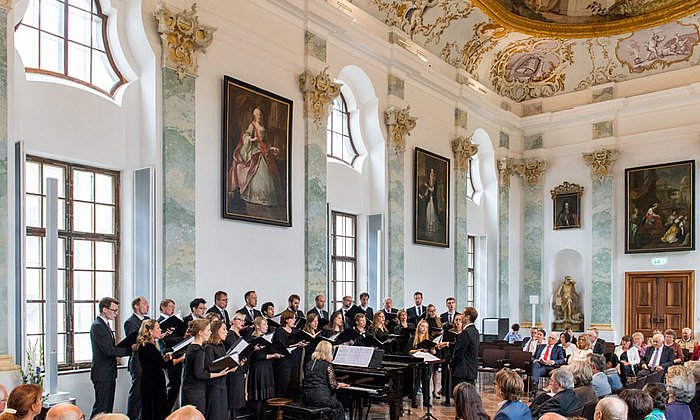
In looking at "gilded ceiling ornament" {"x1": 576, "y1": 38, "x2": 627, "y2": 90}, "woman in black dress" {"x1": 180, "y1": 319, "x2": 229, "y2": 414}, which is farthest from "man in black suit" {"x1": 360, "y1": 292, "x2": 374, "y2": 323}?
"gilded ceiling ornament" {"x1": 576, "y1": 38, "x2": 627, "y2": 90}

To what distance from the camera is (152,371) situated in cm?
813

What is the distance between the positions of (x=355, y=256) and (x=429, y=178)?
3.45 meters

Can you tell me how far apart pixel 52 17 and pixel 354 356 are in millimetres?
6906

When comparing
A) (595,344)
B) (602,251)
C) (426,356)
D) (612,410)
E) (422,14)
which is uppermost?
(422,14)

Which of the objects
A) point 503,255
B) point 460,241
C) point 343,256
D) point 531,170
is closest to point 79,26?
point 343,256

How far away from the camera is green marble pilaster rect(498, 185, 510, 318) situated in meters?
21.5

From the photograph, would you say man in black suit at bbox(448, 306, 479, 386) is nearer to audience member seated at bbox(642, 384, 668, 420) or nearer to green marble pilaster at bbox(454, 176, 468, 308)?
audience member seated at bbox(642, 384, 668, 420)

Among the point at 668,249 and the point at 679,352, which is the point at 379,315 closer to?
the point at 679,352

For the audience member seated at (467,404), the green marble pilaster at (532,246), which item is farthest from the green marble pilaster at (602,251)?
the audience member seated at (467,404)

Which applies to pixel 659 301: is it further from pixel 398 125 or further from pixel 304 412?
pixel 304 412

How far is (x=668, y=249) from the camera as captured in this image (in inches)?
799

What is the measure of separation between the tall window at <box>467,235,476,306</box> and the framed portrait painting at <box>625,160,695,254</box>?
16.1ft

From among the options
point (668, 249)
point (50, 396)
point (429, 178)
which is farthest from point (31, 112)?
point (668, 249)

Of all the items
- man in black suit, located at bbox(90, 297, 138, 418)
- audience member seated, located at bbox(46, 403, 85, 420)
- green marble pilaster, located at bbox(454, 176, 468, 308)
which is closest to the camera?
audience member seated, located at bbox(46, 403, 85, 420)
